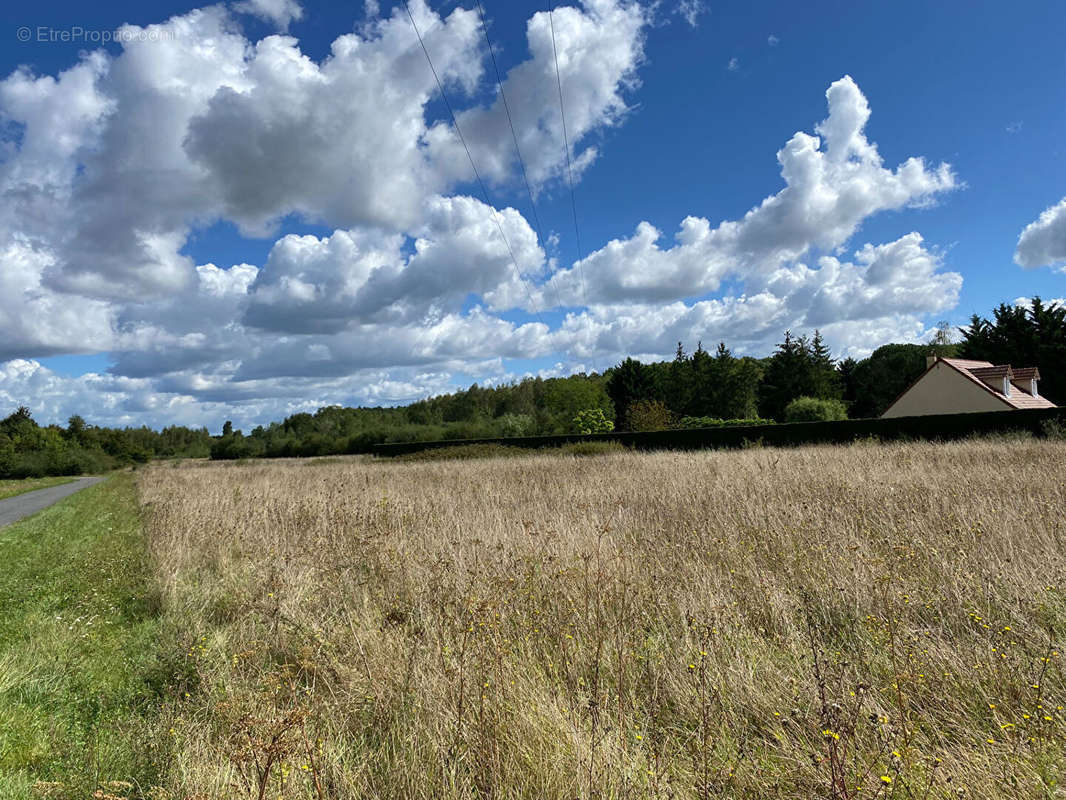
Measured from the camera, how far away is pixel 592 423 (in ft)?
158

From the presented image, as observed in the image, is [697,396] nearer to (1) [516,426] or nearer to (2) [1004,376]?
(1) [516,426]

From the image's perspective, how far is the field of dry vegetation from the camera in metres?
2.49

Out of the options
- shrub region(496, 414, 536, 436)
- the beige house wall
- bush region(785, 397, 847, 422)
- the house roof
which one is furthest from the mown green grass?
shrub region(496, 414, 536, 436)

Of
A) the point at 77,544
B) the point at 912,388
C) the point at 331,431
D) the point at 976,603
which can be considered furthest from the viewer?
the point at 331,431

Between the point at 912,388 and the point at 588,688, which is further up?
the point at 912,388

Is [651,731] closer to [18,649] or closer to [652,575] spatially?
[652,575]

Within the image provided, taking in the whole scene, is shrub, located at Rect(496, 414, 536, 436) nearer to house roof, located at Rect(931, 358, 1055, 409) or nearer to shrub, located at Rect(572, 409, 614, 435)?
shrub, located at Rect(572, 409, 614, 435)

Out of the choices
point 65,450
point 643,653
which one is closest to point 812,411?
point 643,653

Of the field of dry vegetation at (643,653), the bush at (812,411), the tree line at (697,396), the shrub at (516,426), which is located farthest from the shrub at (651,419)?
the field of dry vegetation at (643,653)

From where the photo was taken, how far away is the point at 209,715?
138 inches

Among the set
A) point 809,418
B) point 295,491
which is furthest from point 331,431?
point 295,491

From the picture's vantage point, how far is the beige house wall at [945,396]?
100 feet

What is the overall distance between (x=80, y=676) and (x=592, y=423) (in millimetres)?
44635

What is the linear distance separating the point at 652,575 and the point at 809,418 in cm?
3677
